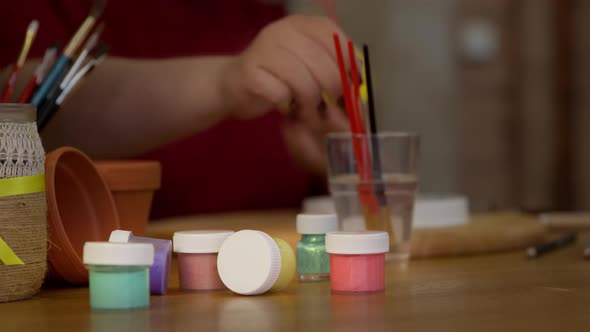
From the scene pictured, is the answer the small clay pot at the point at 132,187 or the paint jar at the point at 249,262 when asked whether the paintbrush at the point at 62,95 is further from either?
the paint jar at the point at 249,262

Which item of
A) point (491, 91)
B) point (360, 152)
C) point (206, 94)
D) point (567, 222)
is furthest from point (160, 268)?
point (491, 91)

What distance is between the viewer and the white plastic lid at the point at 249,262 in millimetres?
562

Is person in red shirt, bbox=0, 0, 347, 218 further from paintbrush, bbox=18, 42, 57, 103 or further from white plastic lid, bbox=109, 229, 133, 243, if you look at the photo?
white plastic lid, bbox=109, 229, 133, 243

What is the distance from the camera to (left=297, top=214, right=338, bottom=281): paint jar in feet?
2.11

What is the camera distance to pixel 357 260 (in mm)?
577

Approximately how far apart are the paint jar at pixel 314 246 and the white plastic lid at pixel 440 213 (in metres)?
0.25

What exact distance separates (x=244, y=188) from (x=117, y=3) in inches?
16.6

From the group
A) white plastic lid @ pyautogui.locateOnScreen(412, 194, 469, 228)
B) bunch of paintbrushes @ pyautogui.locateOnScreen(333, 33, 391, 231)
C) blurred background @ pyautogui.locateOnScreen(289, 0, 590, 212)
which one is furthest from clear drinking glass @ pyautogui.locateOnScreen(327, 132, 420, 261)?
blurred background @ pyautogui.locateOnScreen(289, 0, 590, 212)

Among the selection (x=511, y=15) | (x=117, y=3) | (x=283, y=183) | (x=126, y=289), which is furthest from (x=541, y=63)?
(x=126, y=289)

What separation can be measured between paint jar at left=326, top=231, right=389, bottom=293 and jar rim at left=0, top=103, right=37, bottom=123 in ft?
0.73

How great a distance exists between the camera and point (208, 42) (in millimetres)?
1608

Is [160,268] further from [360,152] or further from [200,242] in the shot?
[360,152]

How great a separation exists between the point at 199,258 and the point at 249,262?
0.17 feet

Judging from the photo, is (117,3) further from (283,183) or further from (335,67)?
(335,67)
